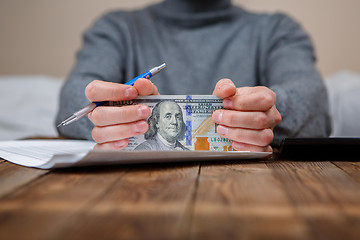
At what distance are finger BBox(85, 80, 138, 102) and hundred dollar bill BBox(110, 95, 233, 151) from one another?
0.03 metres

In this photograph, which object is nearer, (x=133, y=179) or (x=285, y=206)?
(x=285, y=206)

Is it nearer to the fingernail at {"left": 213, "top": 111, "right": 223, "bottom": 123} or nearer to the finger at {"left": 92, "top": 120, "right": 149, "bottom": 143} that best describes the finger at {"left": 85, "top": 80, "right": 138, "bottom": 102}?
the finger at {"left": 92, "top": 120, "right": 149, "bottom": 143}

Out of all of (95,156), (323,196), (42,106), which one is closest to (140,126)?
(95,156)

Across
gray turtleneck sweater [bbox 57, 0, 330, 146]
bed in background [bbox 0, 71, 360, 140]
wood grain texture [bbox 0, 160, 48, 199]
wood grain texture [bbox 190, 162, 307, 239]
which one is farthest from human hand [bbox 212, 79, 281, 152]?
bed in background [bbox 0, 71, 360, 140]

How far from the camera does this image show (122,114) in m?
0.62

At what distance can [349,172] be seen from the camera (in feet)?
1.79

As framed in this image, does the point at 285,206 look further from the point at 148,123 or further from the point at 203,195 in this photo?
the point at 148,123

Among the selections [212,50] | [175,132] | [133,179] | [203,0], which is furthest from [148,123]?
[203,0]

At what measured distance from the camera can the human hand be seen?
620 millimetres

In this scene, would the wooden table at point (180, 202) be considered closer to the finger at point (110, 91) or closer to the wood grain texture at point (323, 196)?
the wood grain texture at point (323, 196)

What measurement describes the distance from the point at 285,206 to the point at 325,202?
0.20 ft

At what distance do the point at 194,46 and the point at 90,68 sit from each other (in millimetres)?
478

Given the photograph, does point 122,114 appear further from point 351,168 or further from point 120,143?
point 351,168

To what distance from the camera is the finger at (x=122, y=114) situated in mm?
618
